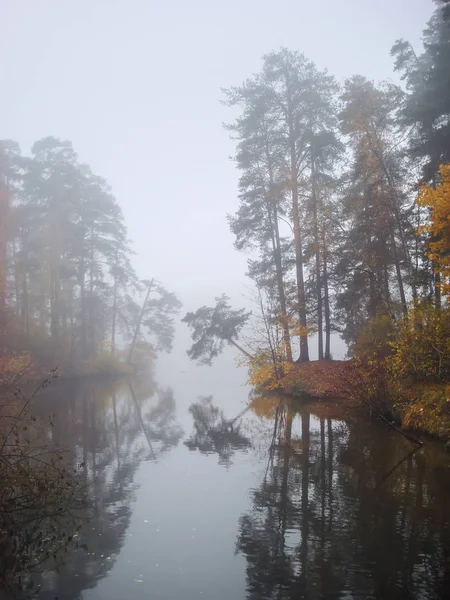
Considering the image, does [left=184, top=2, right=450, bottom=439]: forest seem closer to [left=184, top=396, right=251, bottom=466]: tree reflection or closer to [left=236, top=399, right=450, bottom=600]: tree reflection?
[left=236, top=399, right=450, bottom=600]: tree reflection

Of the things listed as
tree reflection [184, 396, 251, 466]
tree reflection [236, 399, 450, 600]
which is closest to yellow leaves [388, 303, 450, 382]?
tree reflection [236, 399, 450, 600]

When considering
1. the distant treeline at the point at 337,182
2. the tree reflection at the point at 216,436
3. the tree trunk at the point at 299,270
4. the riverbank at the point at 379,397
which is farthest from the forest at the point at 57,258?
the riverbank at the point at 379,397

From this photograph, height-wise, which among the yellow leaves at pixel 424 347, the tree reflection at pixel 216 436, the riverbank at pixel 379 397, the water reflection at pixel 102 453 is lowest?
the tree reflection at pixel 216 436

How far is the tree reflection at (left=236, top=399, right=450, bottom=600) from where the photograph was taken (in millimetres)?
5625

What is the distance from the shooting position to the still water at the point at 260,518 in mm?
5707

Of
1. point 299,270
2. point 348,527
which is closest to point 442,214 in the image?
point 348,527

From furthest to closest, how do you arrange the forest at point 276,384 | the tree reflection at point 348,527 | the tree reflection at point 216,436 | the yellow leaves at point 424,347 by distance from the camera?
the tree reflection at point 216,436 < the yellow leaves at point 424,347 < the forest at point 276,384 < the tree reflection at point 348,527

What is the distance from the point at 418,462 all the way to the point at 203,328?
21.8 meters

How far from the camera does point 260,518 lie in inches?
308

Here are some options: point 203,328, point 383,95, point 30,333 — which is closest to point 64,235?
point 30,333

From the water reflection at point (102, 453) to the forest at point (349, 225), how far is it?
6585 mm

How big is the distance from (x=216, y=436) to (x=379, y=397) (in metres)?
5.48

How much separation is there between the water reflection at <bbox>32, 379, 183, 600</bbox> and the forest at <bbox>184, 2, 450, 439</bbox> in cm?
659

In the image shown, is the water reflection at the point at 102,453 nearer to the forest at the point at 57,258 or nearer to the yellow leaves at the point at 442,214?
the forest at the point at 57,258
